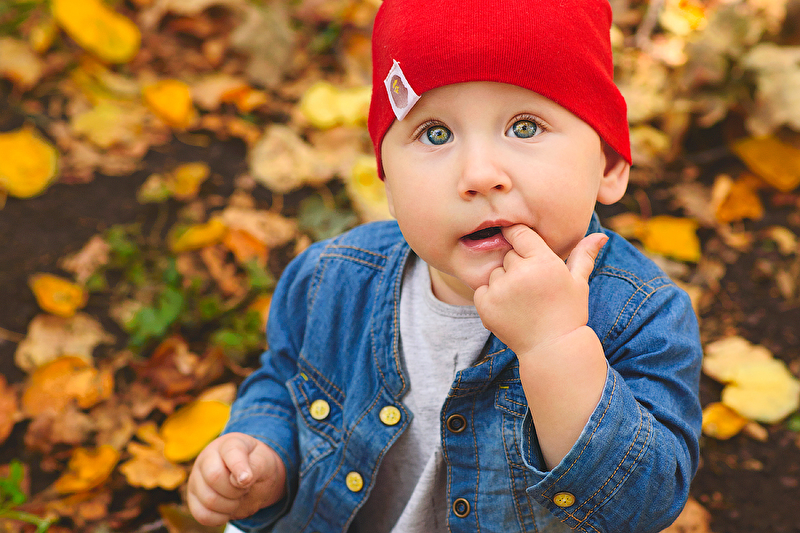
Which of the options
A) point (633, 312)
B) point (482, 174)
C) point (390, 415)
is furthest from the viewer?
point (390, 415)

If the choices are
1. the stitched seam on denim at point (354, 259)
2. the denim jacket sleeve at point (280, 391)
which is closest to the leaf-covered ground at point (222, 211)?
the denim jacket sleeve at point (280, 391)

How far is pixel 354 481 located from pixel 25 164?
180 cm

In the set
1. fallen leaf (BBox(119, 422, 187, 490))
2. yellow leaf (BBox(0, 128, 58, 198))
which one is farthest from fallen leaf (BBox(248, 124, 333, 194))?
fallen leaf (BBox(119, 422, 187, 490))

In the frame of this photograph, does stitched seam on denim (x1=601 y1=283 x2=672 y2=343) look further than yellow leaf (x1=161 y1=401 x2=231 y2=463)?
No

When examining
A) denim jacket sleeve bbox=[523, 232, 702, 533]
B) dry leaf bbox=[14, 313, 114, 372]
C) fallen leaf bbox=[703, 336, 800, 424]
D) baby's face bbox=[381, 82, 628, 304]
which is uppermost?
baby's face bbox=[381, 82, 628, 304]

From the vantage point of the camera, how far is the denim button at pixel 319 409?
128 cm

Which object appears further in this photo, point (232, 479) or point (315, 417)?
point (315, 417)

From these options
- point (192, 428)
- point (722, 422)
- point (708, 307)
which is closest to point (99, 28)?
point (192, 428)

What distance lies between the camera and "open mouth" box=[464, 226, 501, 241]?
96 centimetres

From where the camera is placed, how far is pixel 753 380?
1.75 meters

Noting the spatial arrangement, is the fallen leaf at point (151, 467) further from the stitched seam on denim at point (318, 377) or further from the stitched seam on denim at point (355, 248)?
the stitched seam on denim at point (355, 248)

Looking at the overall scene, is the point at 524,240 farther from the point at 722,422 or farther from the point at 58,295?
the point at 58,295

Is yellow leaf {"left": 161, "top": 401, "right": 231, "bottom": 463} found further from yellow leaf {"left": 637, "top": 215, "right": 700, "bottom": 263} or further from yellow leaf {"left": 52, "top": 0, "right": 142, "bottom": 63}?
yellow leaf {"left": 52, "top": 0, "right": 142, "bottom": 63}

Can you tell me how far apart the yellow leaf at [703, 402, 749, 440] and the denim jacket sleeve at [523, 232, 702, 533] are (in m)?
0.70
